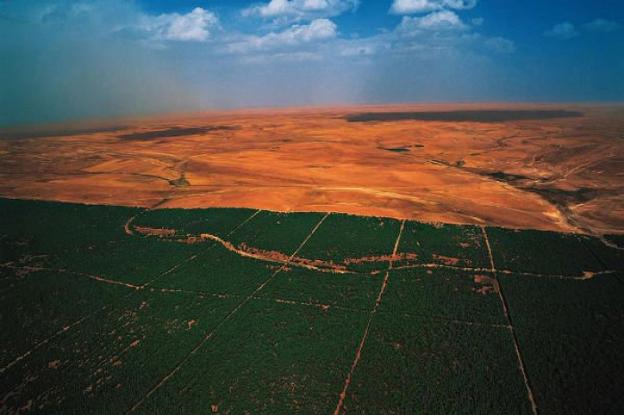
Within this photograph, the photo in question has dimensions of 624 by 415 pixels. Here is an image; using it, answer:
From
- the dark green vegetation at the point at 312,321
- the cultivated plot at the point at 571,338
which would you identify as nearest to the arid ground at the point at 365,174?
the dark green vegetation at the point at 312,321

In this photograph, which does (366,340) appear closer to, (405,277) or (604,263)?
(405,277)

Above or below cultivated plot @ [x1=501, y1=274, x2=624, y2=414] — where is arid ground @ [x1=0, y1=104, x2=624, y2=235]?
above

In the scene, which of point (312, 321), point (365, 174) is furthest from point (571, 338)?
point (365, 174)

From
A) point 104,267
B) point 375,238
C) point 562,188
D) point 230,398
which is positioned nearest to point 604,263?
point 375,238

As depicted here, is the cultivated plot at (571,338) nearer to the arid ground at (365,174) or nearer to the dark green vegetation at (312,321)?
the dark green vegetation at (312,321)

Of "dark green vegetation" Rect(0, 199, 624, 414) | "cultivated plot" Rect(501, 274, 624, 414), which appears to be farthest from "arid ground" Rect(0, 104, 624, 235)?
"cultivated plot" Rect(501, 274, 624, 414)

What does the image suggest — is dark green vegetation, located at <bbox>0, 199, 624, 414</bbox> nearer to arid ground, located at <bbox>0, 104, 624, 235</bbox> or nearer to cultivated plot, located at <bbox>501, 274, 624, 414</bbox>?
cultivated plot, located at <bbox>501, 274, 624, 414</bbox>

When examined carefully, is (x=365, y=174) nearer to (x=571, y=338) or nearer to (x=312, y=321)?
(x=312, y=321)

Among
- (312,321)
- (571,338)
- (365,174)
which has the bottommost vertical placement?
(312,321)
